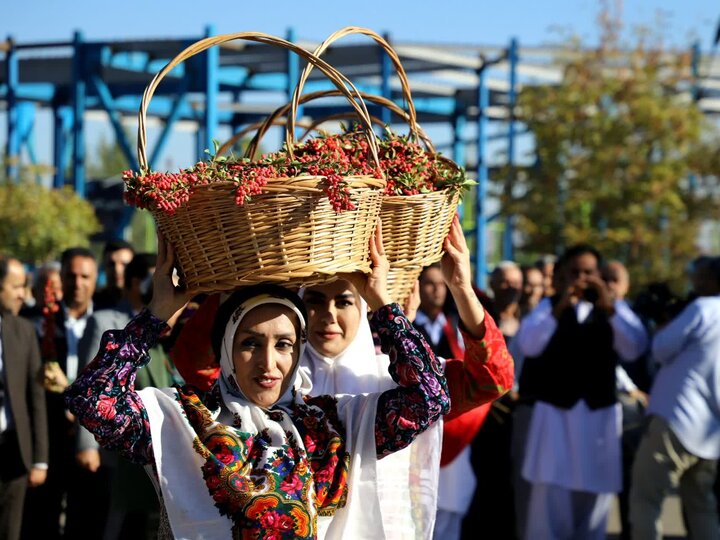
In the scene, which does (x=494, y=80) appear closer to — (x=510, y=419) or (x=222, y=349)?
(x=510, y=419)

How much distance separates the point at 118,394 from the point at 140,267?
3684mm

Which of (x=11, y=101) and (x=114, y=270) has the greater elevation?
(x=11, y=101)

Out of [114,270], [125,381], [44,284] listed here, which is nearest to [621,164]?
[114,270]

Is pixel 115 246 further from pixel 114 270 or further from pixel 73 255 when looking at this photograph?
pixel 73 255

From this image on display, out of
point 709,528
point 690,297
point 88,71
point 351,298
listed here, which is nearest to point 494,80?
point 88,71

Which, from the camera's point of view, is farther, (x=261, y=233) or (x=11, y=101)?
(x=11, y=101)

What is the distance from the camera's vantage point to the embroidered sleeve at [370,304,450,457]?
130 inches

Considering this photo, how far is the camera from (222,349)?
11.0 feet

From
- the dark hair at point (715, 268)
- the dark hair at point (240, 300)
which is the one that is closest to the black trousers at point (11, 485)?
the dark hair at point (240, 300)

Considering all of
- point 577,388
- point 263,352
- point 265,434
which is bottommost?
point 577,388

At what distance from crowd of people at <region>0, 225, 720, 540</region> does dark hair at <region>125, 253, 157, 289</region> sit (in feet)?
0.06

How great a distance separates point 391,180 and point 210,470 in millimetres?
1089

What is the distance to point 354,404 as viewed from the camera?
3.49m

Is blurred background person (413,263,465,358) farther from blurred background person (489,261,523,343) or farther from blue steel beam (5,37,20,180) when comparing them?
blue steel beam (5,37,20,180)
